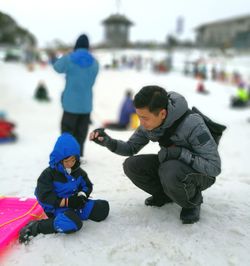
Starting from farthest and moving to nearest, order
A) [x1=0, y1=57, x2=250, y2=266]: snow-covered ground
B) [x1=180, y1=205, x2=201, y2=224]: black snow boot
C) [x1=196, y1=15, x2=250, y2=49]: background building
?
1. [x1=196, y1=15, x2=250, y2=49]: background building
2. [x1=180, y1=205, x2=201, y2=224]: black snow boot
3. [x1=0, y1=57, x2=250, y2=266]: snow-covered ground

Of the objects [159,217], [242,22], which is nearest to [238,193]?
[159,217]

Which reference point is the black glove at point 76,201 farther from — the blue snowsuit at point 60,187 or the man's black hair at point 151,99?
the man's black hair at point 151,99

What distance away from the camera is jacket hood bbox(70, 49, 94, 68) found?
15.1ft

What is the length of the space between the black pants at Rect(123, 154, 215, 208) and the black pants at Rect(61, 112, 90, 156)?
6.05ft

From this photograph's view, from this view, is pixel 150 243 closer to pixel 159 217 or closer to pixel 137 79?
pixel 159 217

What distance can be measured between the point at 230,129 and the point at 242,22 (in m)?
54.0

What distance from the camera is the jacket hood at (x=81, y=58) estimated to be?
15.1 feet

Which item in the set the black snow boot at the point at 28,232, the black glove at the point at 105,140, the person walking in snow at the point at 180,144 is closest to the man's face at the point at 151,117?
the person walking in snow at the point at 180,144

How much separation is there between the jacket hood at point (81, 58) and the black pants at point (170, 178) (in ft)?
6.63

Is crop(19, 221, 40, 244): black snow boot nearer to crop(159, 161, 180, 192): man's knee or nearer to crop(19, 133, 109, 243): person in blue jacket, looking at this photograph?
crop(19, 133, 109, 243): person in blue jacket

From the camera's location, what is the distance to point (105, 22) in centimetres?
4797

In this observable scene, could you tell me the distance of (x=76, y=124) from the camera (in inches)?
189

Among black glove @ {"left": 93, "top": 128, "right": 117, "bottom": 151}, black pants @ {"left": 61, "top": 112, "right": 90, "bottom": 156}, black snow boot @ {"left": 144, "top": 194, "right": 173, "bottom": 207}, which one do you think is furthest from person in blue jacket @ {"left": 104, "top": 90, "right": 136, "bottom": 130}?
black glove @ {"left": 93, "top": 128, "right": 117, "bottom": 151}

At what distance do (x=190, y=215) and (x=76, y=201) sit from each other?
93 centimetres
